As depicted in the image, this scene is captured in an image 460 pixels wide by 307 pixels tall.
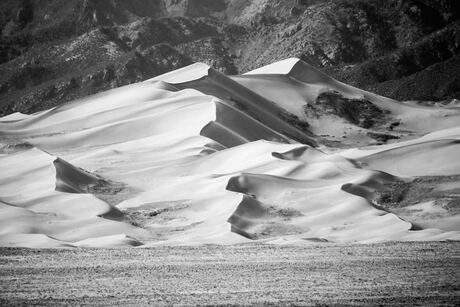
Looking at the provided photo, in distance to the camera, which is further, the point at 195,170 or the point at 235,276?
the point at 195,170

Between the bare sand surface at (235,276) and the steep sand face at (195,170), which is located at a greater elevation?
the bare sand surface at (235,276)

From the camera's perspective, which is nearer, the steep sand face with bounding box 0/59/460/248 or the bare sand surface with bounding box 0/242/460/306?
the bare sand surface with bounding box 0/242/460/306

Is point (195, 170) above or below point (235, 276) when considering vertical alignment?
below

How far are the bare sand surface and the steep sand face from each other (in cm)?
755

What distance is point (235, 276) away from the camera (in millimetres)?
26250

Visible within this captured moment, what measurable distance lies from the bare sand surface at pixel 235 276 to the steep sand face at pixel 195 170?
7.55 meters

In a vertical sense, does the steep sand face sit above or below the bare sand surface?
below

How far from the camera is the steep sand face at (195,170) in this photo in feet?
154

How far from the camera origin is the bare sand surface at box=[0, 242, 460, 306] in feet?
70.7

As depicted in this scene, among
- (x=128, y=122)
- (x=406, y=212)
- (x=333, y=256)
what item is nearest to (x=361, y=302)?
(x=333, y=256)

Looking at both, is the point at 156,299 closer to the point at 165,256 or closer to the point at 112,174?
the point at 165,256

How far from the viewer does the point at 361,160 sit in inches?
3014

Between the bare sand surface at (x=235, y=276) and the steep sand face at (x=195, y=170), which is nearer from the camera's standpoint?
the bare sand surface at (x=235, y=276)

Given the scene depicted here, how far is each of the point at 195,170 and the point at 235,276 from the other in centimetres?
4566
